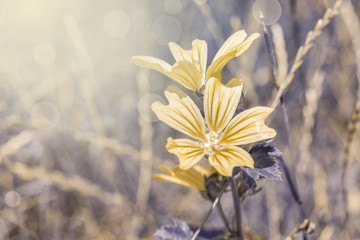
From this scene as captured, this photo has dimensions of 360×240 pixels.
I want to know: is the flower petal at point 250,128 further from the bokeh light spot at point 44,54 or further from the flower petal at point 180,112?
the bokeh light spot at point 44,54

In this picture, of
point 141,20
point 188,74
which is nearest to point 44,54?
point 141,20

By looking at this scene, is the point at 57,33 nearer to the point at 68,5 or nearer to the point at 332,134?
the point at 68,5

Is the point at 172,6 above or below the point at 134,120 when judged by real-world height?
above

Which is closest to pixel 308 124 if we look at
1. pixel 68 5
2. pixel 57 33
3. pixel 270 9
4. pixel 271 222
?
pixel 271 222

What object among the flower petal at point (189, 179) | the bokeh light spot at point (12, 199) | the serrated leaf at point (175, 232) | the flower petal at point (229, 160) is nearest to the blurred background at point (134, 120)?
the bokeh light spot at point (12, 199)

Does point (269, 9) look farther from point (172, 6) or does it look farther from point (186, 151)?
point (186, 151)

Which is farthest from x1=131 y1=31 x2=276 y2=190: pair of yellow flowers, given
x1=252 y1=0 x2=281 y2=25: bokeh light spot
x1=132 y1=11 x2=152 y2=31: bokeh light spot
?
x1=132 y1=11 x2=152 y2=31: bokeh light spot
